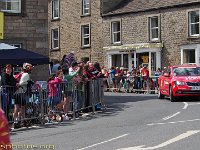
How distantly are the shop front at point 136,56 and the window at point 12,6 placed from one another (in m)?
16.0

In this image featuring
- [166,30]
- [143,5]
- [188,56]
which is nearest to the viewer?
[188,56]

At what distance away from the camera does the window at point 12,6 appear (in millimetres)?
23750

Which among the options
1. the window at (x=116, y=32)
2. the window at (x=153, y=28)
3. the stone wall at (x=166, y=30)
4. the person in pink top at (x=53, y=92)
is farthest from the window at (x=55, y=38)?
the person in pink top at (x=53, y=92)

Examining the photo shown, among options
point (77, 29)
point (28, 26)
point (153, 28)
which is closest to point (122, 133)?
point (28, 26)

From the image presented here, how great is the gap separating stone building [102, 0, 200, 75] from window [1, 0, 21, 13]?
15768 mm

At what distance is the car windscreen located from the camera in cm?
2170

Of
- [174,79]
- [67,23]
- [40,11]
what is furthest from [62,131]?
[67,23]

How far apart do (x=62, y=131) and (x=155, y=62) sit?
87.4ft

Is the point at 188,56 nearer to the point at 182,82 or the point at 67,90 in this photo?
the point at 182,82

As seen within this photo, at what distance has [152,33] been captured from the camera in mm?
38531

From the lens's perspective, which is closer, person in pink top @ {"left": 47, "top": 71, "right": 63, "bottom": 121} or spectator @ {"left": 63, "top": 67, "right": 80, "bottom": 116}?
person in pink top @ {"left": 47, "top": 71, "right": 63, "bottom": 121}

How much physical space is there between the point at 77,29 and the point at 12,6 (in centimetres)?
2095

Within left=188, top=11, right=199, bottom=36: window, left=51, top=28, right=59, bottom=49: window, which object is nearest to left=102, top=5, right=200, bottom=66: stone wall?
left=188, top=11, right=199, bottom=36: window

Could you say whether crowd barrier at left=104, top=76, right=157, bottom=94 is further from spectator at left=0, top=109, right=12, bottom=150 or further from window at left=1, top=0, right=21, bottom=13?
spectator at left=0, top=109, right=12, bottom=150
